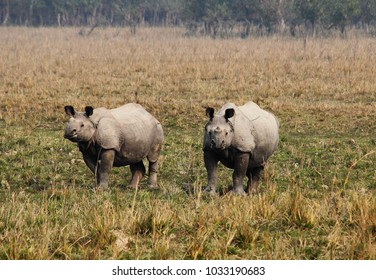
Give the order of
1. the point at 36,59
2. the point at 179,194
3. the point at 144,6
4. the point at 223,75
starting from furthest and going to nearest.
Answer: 1. the point at 144,6
2. the point at 36,59
3. the point at 223,75
4. the point at 179,194

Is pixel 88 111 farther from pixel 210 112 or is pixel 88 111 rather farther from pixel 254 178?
pixel 254 178

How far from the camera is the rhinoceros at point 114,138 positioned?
9.44 metres

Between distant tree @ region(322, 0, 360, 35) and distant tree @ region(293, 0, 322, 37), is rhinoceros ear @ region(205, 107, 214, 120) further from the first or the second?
distant tree @ region(293, 0, 322, 37)

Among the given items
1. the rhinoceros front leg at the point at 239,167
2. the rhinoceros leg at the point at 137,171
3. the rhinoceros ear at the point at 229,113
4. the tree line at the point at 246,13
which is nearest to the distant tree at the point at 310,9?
the tree line at the point at 246,13

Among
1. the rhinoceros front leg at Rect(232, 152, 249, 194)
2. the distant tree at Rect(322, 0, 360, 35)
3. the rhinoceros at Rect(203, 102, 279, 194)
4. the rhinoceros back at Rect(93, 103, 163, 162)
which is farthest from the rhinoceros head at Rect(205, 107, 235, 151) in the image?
the distant tree at Rect(322, 0, 360, 35)

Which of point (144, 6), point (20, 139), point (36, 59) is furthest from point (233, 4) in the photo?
point (20, 139)

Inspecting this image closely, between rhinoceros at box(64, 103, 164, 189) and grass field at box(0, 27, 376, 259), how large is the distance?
0.41 m

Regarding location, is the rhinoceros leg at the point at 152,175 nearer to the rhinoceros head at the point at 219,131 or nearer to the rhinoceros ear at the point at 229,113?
the rhinoceros head at the point at 219,131

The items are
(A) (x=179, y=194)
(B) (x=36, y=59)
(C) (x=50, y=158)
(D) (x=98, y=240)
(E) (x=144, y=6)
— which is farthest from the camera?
(E) (x=144, y=6)

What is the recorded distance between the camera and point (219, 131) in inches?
347

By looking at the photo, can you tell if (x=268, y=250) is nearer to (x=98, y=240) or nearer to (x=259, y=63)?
(x=98, y=240)

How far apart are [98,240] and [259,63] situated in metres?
24.2

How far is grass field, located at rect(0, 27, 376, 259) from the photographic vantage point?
628 cm
